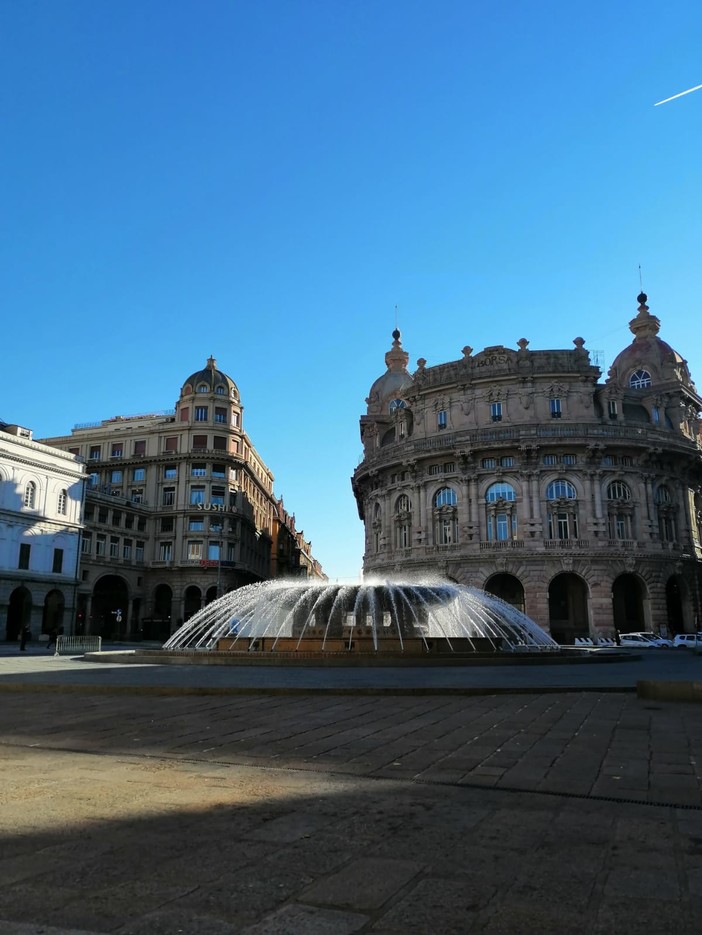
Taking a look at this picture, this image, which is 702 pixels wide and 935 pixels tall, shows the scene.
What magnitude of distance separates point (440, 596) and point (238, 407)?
5002cm

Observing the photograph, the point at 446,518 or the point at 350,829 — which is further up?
the point at 446,518

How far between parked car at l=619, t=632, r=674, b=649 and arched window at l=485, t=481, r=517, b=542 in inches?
397

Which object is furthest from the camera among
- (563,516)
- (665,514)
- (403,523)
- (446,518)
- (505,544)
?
(403,523)

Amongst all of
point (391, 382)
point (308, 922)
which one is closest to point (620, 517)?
point (391, 382)

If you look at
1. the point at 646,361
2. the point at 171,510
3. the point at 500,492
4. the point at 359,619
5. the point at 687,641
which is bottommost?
the point at 687,641

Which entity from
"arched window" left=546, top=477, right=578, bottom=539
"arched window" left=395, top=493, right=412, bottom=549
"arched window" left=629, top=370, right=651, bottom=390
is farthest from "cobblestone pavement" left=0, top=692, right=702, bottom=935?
"arched window" left=629, top=370, right=651, bottom=390

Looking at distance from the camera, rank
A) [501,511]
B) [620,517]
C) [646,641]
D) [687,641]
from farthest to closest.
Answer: [501,511], [620,517], [646,641], [687,641]

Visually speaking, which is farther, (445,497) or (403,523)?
(403,523)

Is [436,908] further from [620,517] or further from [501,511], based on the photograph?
[620,517]

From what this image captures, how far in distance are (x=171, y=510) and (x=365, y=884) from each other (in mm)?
65999

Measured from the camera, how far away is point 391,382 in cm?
7262

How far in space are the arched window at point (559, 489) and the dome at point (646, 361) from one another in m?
13.6

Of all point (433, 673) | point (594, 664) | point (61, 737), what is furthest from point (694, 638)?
point (61, 737)

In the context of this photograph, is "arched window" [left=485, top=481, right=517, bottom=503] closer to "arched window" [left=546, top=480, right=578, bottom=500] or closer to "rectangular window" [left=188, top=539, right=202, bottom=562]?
A: "arched window" [left=546, top=480, right=578, bottom=500]
